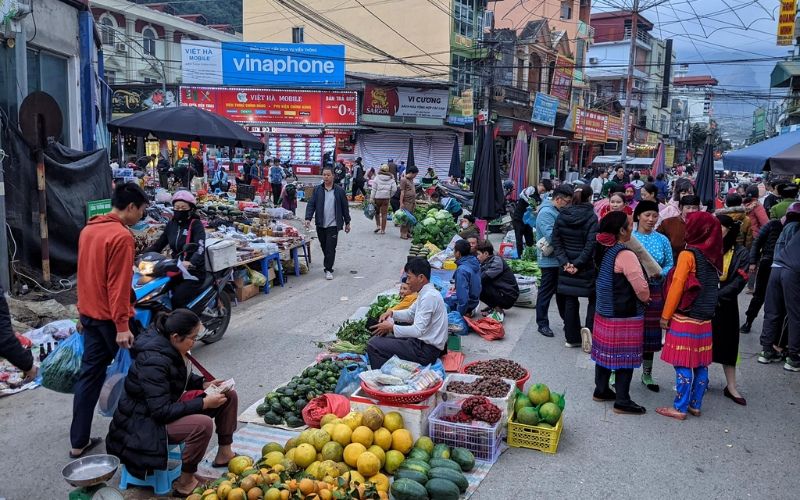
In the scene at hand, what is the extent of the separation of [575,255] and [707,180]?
10166 mm

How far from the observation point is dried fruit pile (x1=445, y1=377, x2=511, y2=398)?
5332 millimetres

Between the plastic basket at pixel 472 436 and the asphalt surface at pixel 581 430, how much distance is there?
15 centimetres

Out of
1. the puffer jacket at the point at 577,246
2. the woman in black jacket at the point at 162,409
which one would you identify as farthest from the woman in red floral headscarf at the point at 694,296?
the woman in black jacket at the point at 162,409

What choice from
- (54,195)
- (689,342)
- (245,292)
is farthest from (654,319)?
(54,195)

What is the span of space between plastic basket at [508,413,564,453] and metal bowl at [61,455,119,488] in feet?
9.63

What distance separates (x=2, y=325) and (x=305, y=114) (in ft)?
86.4

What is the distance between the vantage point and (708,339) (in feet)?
18.2

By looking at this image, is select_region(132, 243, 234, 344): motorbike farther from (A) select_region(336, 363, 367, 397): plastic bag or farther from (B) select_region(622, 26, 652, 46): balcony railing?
(B) select_region(622, 26, 652, 46): balcony railing

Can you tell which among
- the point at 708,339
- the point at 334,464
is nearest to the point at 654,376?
the point at 708,339

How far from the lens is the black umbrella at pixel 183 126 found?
11.0 m

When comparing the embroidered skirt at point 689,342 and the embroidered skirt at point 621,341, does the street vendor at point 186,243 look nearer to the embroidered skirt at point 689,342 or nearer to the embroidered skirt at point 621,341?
the embroidered skirt at point 621,341

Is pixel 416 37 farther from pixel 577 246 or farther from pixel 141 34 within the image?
pixel 577 246

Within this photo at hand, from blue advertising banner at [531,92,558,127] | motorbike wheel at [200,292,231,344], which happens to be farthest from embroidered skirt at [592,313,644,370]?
blue advertising banner at [531,92,558,127]

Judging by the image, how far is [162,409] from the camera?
3.92m
